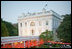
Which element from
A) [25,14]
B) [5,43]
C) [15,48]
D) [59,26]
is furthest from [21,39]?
[59,26]

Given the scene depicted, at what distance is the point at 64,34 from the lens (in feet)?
8.60

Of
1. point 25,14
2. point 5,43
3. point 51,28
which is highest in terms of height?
point 25,14

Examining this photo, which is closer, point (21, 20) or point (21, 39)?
point (21, 39)

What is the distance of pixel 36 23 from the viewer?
2875mm

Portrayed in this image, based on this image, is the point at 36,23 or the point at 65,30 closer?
the point at 65,30

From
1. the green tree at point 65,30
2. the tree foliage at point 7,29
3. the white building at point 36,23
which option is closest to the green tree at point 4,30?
the tree foliage at point 7,29

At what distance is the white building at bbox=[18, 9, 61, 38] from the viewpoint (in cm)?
273

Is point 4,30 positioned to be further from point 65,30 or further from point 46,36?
point 65,30

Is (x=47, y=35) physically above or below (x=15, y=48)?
above

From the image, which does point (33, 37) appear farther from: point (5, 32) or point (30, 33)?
point (5, 32)

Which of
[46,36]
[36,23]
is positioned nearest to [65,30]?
[46,36]

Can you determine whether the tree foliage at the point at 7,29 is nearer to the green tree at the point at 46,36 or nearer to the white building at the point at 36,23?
the white building at the point at 36,23

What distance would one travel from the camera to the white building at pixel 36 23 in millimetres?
2734

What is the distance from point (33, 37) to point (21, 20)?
2.29 ft
